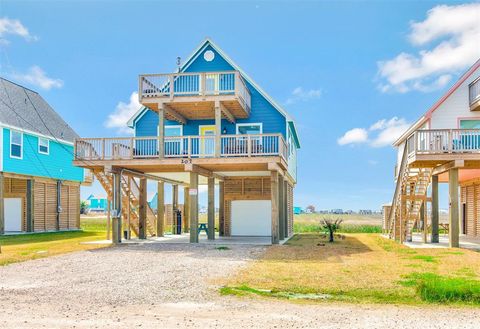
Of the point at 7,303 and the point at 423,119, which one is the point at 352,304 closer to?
the point at 7,303

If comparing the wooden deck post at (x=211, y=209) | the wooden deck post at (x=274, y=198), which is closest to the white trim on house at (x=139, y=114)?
the wooden deck post at (x=211, y=209)

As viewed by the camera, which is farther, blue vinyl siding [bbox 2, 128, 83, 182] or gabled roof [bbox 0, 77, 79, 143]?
gabled roof [bbox 0, 77, 79, 143]

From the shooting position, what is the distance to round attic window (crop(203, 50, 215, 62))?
26.0 meters

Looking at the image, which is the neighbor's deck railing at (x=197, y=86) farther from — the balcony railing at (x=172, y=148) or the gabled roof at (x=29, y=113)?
the gabled roof at (x=29, y=113)

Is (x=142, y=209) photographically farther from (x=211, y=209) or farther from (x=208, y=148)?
(x=208, y=148)

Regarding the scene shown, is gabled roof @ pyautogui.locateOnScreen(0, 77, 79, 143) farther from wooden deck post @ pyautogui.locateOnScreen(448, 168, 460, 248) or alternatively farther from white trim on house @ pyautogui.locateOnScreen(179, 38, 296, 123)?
wooden deck post @ pyautogui.locateOnScreen(448, 168, 460, 248)

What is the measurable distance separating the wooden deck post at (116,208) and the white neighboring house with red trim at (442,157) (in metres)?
12.9

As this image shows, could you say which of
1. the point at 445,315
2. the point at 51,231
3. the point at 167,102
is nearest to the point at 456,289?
the point at 445,315

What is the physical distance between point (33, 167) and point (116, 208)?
43.2 feet

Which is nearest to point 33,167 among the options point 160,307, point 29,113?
point 29,113

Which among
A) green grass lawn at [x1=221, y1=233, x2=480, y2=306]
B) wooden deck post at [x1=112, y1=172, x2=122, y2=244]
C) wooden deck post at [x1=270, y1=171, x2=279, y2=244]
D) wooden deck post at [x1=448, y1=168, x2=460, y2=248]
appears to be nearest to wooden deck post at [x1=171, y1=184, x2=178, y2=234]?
wooden deck post at [x1=112, y1=172, x2=122, y2=244]

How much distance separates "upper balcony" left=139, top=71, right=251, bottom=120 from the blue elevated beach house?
45mm

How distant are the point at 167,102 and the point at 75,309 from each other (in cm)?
1438

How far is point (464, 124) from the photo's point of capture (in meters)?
24.2
